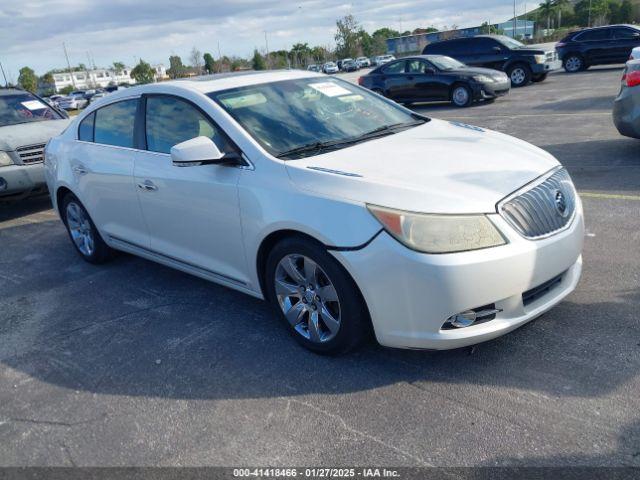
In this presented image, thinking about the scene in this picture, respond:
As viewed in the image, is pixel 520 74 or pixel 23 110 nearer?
pixel 23 110

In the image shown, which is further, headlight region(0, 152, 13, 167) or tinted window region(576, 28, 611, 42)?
tinted window region(576, 28, 611, 42)

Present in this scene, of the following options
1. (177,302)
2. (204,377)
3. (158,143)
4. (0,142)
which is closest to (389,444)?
(204,377)

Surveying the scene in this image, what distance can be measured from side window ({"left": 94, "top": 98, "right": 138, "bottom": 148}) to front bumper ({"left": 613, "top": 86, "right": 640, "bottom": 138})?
5955 millimetres

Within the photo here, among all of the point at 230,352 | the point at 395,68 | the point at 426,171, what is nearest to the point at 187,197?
the point at 230,352

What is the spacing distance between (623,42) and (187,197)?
21.5 meters

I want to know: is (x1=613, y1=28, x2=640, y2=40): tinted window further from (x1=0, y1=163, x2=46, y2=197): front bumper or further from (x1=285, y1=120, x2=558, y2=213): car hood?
(x1=0, y1=163, x2=46, y2=197): front bumper

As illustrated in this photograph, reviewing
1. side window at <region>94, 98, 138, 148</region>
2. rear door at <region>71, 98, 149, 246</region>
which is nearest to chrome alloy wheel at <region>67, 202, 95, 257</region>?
rear door at <region>71, 98, 149, 246</region>

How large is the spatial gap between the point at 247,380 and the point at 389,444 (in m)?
1.00

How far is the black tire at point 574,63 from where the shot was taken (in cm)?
2144

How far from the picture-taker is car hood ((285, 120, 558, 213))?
2955 mm

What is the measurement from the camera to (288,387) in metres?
3.20

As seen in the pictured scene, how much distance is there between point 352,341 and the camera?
3213 millimetres

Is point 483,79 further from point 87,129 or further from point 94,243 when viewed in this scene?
point 94,243

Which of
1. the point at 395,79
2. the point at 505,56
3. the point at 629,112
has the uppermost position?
the point at 505,56
